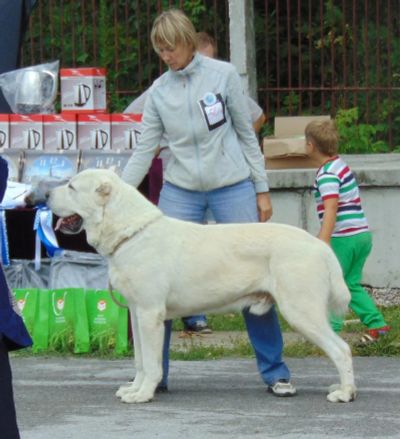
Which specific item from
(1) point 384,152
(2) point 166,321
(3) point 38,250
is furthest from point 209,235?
(1) point 384,152

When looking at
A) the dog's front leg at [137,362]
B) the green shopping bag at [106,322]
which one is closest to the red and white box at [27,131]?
the green shopping bag at [106,322]

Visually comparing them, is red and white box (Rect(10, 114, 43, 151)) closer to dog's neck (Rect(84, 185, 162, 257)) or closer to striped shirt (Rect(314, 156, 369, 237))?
striped shirt (Rect(314, 156, 369, 237))

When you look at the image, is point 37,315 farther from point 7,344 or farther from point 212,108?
point 7,344

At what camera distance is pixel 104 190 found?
6859 mm

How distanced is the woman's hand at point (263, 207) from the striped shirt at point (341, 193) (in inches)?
31.0

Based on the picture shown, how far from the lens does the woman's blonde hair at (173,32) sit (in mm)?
6984

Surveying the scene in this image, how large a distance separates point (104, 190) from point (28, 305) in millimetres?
1797

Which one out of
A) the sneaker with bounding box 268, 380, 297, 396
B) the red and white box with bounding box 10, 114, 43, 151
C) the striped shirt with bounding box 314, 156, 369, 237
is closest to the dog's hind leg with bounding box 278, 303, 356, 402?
the sneaker with bounding box 268, 380, 297, 396

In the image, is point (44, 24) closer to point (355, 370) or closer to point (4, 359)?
point (355, 370)

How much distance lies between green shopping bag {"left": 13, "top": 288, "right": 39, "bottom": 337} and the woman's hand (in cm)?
181

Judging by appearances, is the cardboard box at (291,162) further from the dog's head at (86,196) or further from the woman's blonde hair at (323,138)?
the dog's head at (86,196)

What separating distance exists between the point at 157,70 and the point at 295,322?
6415mm

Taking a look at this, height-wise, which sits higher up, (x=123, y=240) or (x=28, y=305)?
(x=123, y=240)

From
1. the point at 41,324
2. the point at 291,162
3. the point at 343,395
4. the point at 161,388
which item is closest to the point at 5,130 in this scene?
the point at 41,324
